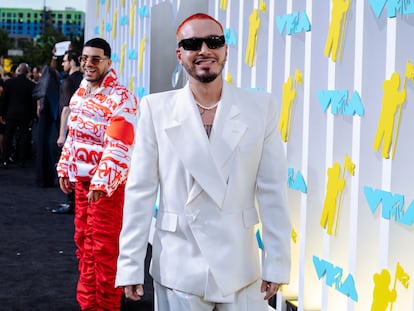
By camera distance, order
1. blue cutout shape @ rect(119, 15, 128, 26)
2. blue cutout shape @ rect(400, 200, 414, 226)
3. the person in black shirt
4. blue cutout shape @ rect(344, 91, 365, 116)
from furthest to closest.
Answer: the person in black shirt → blue cutout shape @ rect(119, 15, 128, 26) → blue cutout shape @ rect(344, 91, 365, 116) → blue cutout shape @ rect(400, 200, 414, 226)

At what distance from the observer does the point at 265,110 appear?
2.54 meters

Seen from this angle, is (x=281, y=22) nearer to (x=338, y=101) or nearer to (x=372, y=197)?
(x=338, y=101)

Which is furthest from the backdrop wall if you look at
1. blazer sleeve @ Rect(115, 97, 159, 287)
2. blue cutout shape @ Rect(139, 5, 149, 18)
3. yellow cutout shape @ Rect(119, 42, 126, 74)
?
yellow cutout shape @ Rect(119, 42, 126, 74)

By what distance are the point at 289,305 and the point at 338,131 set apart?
114cm

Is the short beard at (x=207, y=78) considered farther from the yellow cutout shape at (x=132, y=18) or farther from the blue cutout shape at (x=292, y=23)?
the yellow cutout shape at (x=132, y=18)

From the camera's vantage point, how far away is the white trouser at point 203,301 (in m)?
2.43

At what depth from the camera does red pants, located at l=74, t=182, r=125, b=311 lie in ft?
13.9

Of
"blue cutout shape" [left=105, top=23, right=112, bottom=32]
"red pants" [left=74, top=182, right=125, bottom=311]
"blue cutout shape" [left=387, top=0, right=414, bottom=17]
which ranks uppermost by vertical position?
"blue cutout shape" [left=105, top=23, right=112, bottom=32]

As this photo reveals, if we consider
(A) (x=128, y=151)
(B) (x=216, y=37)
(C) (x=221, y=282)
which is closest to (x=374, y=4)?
(B) (x=216, y=37)

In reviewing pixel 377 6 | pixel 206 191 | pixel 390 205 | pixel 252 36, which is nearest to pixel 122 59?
pixel 252 36

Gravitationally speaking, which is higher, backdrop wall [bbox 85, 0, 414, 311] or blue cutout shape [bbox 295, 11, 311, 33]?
blue cutout shape [bbox 295, 11, 311, 33]

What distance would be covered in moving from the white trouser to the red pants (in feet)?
5.66

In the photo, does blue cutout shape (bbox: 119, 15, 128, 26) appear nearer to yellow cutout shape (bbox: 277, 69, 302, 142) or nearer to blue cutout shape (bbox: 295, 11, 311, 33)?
yellow cutout shape (bbox: 277, 69, 302, 142)

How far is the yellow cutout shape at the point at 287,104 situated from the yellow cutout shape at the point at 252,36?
51 cm
